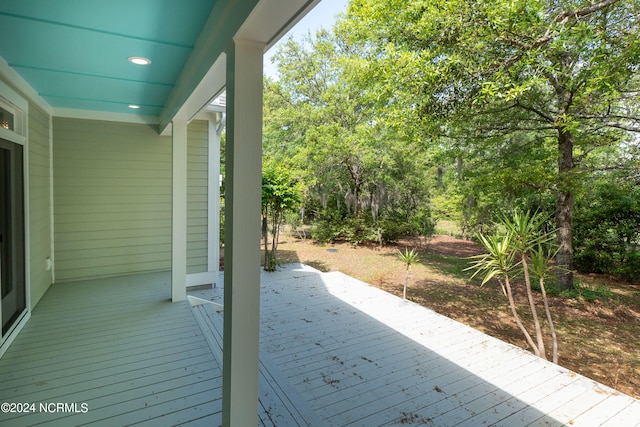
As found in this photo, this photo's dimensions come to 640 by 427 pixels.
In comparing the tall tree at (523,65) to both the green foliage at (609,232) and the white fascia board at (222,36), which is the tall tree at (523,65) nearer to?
the green foliage at (609,232)

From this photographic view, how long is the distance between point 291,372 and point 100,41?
2.95 metres

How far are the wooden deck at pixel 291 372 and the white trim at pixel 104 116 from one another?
239cm

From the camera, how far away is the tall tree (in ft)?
14.3

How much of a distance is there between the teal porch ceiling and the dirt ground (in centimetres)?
533

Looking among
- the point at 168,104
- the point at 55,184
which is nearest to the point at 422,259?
the point at 168,104

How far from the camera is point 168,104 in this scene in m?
3.90

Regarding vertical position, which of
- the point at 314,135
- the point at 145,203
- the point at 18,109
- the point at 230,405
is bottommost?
the point at 230,405

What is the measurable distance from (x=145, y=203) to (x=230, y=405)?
4.33 metres

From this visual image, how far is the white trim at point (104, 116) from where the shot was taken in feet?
14.8

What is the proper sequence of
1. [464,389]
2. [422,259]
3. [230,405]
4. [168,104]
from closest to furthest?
1. [230,405]
2. [464,389]
3. [168,104]
4. [422,259]

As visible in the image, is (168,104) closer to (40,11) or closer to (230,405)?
(40,11)

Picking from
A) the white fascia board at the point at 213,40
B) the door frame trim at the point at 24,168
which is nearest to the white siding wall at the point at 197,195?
the door frame trim at the point at 24,168

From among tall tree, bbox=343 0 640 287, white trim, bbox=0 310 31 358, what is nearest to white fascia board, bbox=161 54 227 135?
white trim, bbox=0 310 31 358

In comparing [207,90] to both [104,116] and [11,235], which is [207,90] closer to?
[11,235]
